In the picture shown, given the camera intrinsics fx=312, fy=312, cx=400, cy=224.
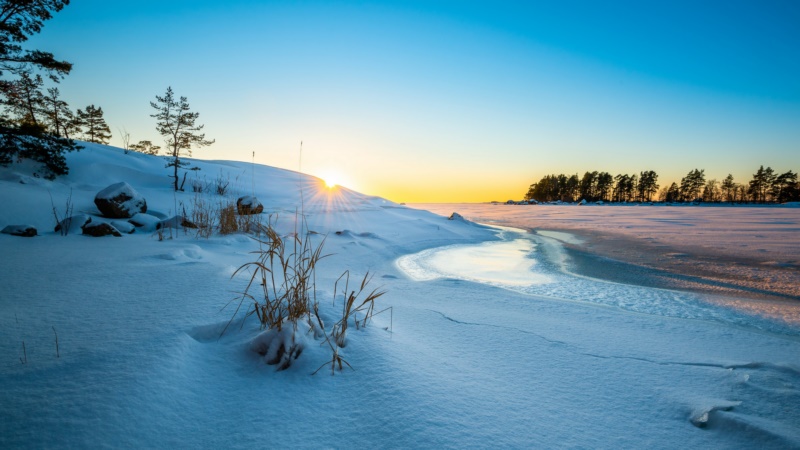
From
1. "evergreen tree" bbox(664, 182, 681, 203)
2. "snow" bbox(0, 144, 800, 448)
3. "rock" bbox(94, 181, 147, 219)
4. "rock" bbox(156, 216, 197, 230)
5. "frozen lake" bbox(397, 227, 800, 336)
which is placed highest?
"evergreen tree" bbox(664, 182, 681, 203)

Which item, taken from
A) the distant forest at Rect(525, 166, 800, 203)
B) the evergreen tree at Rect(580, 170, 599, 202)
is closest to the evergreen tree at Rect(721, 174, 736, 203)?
the distant forest at Rect(525, 166, 800, 203)

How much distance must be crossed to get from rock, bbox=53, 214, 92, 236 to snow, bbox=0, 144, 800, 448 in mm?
2248

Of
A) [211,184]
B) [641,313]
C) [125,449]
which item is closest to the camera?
[125,449]

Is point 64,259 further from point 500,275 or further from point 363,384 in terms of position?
point 500,275

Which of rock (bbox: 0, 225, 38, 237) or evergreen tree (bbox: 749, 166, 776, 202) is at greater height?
evergreen tree (bbox: 749, 166, 776, 202)

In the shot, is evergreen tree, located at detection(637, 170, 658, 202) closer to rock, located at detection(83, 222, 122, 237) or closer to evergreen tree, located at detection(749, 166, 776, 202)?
evergreen tree, located at detection(749, 166, 776, 202)

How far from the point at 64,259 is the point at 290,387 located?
9.08ft

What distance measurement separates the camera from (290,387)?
1058 millimetres

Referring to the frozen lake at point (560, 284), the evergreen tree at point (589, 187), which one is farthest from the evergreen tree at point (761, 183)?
the frozen lake at point (560, 284)

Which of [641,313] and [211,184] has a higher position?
[211,184]

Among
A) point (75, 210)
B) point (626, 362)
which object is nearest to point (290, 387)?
point (626, 362)

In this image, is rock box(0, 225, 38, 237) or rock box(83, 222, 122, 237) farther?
rock box(83, 222, 122, 237)

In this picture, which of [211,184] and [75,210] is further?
[211,184]

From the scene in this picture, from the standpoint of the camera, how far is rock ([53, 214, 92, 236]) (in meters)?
4.26
